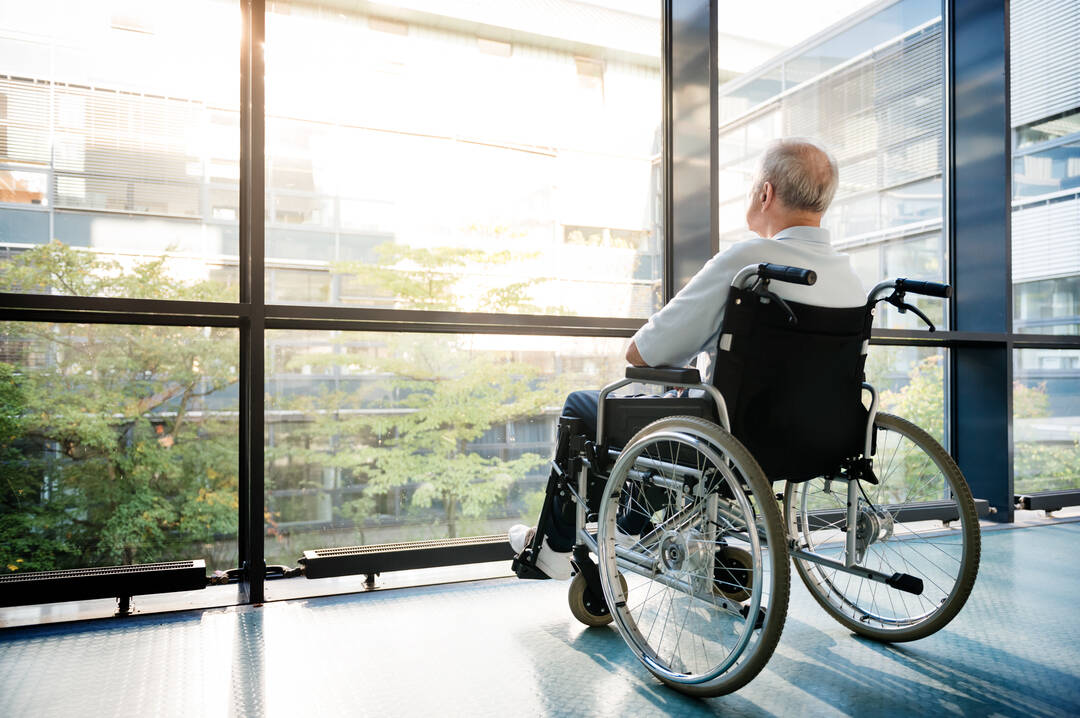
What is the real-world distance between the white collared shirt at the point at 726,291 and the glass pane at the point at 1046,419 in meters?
2.24

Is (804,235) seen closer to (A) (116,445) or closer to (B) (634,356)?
(B) (634,356)

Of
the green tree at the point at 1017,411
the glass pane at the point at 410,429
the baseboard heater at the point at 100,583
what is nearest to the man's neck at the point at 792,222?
the glass pane at the point at 410,429

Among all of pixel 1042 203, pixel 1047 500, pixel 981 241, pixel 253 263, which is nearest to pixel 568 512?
pixel 253 263

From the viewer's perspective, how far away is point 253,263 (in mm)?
1813

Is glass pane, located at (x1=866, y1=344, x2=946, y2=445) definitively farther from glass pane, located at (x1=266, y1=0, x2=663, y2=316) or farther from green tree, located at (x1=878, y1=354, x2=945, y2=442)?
glass pane, located at (x1=266, y1=0, x2=663, y2=316)

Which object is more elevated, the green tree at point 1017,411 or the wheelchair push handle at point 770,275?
the wheelchair push handle at point 770,275

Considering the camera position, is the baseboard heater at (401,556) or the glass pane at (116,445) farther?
the baseboard heater at (401,556)

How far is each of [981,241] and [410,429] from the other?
248 centimetres

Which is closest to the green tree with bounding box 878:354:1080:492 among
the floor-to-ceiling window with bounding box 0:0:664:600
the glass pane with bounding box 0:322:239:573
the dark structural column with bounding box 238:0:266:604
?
the floor-to-ceiling window with bounding box 0:0:664:600

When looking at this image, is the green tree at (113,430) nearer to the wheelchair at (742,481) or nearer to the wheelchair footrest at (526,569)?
the wheelchair footrest at (526,569)

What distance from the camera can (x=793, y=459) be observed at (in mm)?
1316

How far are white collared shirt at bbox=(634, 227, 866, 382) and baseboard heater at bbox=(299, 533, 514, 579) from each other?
0.97 meters

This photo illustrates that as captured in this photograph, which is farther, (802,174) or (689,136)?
(689,136)

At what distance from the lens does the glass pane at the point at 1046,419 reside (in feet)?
9.98
